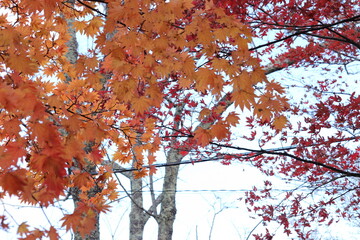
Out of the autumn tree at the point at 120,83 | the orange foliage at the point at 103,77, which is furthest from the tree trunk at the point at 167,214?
the orange foliage at the point at 103,77

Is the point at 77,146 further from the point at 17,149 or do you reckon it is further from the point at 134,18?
the point at 134,18

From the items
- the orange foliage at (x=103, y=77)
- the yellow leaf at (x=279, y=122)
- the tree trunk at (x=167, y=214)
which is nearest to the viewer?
the orange foliage at (x=103, y=77)

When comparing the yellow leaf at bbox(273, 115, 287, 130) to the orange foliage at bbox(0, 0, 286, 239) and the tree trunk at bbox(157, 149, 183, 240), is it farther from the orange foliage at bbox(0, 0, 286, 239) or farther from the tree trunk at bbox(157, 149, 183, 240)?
the tree trunk at bbox(157, 149, 183, 240)

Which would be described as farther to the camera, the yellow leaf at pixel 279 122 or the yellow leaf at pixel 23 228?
the yellow leaf at pixel 279 122

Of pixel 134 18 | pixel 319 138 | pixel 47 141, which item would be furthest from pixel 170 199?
pixel 47 141

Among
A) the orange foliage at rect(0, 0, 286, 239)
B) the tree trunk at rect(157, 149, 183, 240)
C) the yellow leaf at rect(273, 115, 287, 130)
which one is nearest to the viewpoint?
the orange foliage at rect(0, 0, 286, 239)

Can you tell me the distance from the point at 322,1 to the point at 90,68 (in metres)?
3.23

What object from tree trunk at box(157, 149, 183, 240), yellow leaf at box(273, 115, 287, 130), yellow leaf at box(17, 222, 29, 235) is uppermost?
tree trunk at box(157, 149, 183, 240)

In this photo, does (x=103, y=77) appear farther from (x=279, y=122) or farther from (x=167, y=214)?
(x=167, y=214)

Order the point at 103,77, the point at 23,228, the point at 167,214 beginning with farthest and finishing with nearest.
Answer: the point at 167,214
the point at 103,77
the point at 23,228

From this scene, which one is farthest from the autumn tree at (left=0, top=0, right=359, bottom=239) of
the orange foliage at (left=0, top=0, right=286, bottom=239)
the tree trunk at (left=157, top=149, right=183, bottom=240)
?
the tree trunk at (left=157, top=149, right=183, bottom=240)

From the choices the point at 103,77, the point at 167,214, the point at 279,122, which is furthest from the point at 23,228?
the point at 167,214

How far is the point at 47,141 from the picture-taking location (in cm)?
217

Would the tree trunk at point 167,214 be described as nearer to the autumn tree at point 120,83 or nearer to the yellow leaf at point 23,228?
the autumn tree at point 120,83
